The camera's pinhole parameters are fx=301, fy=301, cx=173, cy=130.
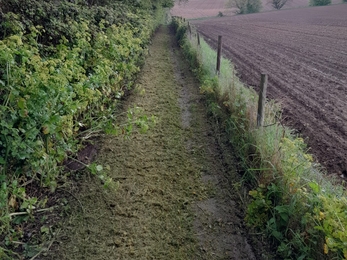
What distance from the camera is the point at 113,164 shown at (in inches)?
173

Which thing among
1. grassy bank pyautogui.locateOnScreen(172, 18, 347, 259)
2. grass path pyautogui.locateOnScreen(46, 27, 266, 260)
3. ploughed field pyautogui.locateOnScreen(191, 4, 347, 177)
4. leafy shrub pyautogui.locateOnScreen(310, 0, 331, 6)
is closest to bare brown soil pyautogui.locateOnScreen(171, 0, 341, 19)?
leafy shrub pyautogui.locateOnScreen(310, 0, 331, 6)

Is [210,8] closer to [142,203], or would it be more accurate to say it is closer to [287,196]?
[142,203]

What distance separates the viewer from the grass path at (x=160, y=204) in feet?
9.73

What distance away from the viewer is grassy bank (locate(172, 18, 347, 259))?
237 cm

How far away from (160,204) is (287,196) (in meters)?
1.42

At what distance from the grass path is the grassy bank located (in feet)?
0.90

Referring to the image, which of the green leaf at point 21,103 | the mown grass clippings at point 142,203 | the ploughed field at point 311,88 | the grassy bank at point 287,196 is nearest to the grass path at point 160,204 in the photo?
the mown grass clippings at point 142,203

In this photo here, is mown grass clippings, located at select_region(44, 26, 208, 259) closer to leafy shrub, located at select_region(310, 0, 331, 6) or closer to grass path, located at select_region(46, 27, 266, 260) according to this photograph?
grass path, located at select_region(46, 27, 266, 260)

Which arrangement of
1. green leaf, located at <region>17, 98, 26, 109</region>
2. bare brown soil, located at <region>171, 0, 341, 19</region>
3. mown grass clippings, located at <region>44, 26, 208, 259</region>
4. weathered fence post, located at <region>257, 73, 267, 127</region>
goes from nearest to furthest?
green leaf, located at <region>17, 98, 26, 109</region> → mown grass clippings, located at <region>44, 26, 208, 259</region> → weathered fence post, located at <region>257, 73, 267, 127</region> → bare brown soil, located at <region>171, 0, 341, 19</region>

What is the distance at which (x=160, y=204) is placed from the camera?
3570 mm

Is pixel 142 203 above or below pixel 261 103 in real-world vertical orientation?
below

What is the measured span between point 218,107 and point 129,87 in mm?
2431

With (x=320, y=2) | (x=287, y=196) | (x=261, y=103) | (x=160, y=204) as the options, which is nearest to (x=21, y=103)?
(x=160, y=204)

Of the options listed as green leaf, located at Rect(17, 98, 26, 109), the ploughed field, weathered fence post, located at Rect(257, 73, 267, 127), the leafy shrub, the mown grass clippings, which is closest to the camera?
green leaf, located at Rect(17, 98, 26, 109)
